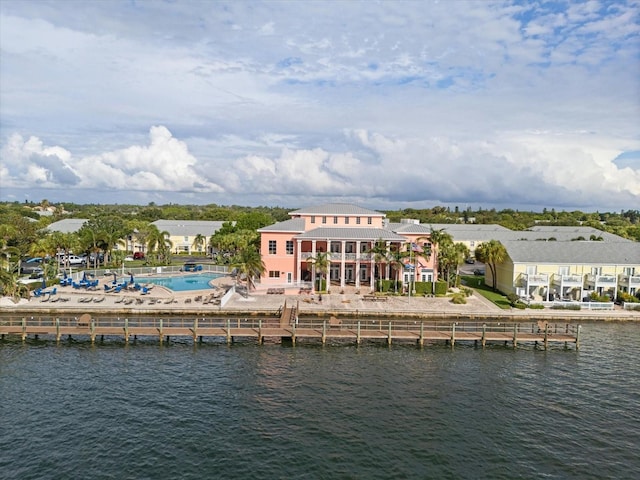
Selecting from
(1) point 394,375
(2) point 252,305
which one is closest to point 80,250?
(2) point 252,305

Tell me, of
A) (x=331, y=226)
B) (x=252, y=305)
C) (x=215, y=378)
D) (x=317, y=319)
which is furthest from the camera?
(x=331, y=226)

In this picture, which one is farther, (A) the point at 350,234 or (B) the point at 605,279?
(A) the point at 350,234

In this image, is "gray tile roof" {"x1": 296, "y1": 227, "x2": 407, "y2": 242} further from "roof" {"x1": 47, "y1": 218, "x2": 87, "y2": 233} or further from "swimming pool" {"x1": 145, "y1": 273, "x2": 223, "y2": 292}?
"roof" {"x1": 47, "y1": 218, "x2": 87, "y2": 233}

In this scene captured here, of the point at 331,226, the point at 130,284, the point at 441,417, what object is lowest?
the point at 441,417

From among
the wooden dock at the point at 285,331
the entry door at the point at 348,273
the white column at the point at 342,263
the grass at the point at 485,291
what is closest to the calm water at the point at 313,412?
the wooden dock at the point at 285,331

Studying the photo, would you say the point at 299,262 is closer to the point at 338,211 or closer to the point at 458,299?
the point at 338,211

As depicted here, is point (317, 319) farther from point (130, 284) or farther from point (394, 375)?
point (130, 284)

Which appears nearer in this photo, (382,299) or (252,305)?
(252,305)

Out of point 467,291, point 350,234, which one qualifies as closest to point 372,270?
point 350,234
